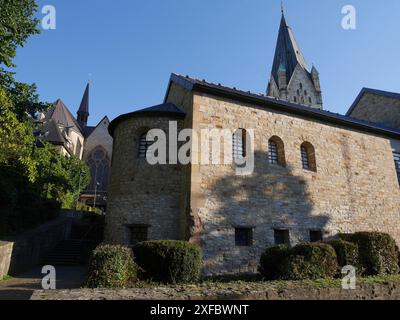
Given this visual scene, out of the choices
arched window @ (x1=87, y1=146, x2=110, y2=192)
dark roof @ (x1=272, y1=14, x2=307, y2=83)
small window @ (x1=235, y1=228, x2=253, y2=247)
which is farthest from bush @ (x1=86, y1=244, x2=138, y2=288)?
dark roof @ (x1=272, y1=14, x2=307, y2=83)

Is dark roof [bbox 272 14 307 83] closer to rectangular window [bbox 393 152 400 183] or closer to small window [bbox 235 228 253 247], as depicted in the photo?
rectangular window [bbox 393 152 400 183]

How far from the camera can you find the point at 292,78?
4288 cm

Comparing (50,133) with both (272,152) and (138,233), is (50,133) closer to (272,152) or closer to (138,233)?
(138,233)

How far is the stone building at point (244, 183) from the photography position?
1049cm

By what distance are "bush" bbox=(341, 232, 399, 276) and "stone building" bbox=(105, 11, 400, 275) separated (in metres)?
2.52

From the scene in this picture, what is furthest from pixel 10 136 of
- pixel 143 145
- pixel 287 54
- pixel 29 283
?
pixel 287 54

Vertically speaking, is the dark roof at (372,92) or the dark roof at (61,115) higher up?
the dark roof at (61,115)

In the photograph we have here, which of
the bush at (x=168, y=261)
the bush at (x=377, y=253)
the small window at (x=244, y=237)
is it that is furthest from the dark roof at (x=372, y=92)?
the bush at (x=168, y=261)

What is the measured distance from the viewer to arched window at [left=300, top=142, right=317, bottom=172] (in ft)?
43.5

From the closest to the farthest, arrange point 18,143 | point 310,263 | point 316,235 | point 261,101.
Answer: point 310,263 < point 18,143 < point 316,235 < point 261,101

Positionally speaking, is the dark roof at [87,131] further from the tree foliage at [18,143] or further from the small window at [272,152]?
the small window at [272,152]

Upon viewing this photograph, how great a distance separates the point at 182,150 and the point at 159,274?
5.41 m

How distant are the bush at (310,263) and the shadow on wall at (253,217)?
265 cm

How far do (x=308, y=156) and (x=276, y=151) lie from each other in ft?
6.16
